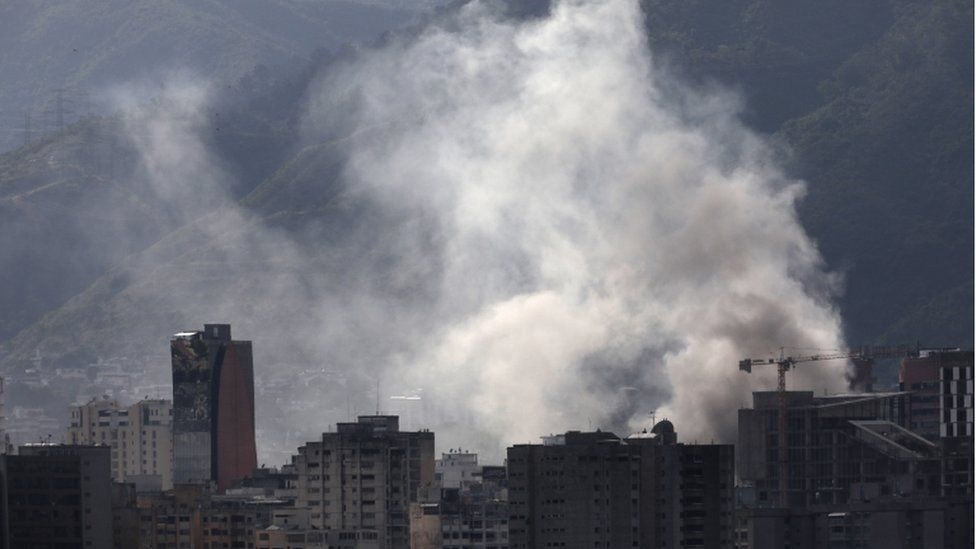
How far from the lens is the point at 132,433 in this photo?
142000mm

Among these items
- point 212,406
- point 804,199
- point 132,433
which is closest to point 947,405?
point 212,406

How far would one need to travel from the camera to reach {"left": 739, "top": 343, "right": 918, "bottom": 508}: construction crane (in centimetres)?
11900

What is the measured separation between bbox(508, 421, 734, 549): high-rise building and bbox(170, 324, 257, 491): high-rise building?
126 ft

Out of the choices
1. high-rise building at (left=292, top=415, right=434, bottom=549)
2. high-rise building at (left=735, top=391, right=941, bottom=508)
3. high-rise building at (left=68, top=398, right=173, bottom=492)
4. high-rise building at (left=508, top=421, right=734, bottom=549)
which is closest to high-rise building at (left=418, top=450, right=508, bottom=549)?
high-rise building at (left=292, top=415, right=434, bottom=549)

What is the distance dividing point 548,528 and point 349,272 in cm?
7209

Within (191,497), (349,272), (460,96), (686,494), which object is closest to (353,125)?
(460,96)

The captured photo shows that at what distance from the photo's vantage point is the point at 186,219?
182 metres

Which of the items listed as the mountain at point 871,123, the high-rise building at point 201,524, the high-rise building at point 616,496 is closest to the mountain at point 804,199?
the mountain at point 871,123

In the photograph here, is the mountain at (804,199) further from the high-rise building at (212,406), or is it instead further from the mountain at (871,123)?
the high-rise building at (212,406)

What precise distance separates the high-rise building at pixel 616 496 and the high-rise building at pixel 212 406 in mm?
38447

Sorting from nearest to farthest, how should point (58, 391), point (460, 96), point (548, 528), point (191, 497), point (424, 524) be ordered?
point (548, 528), point (424, 524), point (191, 497), point (58, 391), point (460, 96)

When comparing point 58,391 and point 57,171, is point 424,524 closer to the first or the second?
point 58,391

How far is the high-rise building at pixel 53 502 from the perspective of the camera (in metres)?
99.4

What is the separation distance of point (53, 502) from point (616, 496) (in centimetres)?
1394
